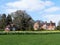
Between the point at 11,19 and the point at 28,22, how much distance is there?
924 cm

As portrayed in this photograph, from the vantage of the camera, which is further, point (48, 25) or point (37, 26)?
point (48, 25)

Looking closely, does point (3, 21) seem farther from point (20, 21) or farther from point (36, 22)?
point (36, 22)

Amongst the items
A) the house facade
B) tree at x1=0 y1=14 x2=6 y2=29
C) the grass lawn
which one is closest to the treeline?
tree at x1=0 y1=14 x2=6 y2=29

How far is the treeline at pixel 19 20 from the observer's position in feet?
291

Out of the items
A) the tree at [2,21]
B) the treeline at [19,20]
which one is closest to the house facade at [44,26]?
the treeline at [19,20]

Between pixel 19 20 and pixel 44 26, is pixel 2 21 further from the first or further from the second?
pixel 44 26

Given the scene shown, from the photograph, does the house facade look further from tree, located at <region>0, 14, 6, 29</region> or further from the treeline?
tree, located at <region>0, 14, 6, 29</region>

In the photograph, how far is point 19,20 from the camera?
298ft

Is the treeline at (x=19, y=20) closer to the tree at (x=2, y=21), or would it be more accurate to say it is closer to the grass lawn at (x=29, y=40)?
the tree at (x=2, y=21)

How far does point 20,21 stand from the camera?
295ft

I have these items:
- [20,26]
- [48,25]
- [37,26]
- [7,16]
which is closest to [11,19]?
[7,16]

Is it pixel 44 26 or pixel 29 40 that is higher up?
pixel 29 40

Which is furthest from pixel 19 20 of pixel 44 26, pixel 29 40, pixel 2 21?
pixel 29 40

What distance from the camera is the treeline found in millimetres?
88750
